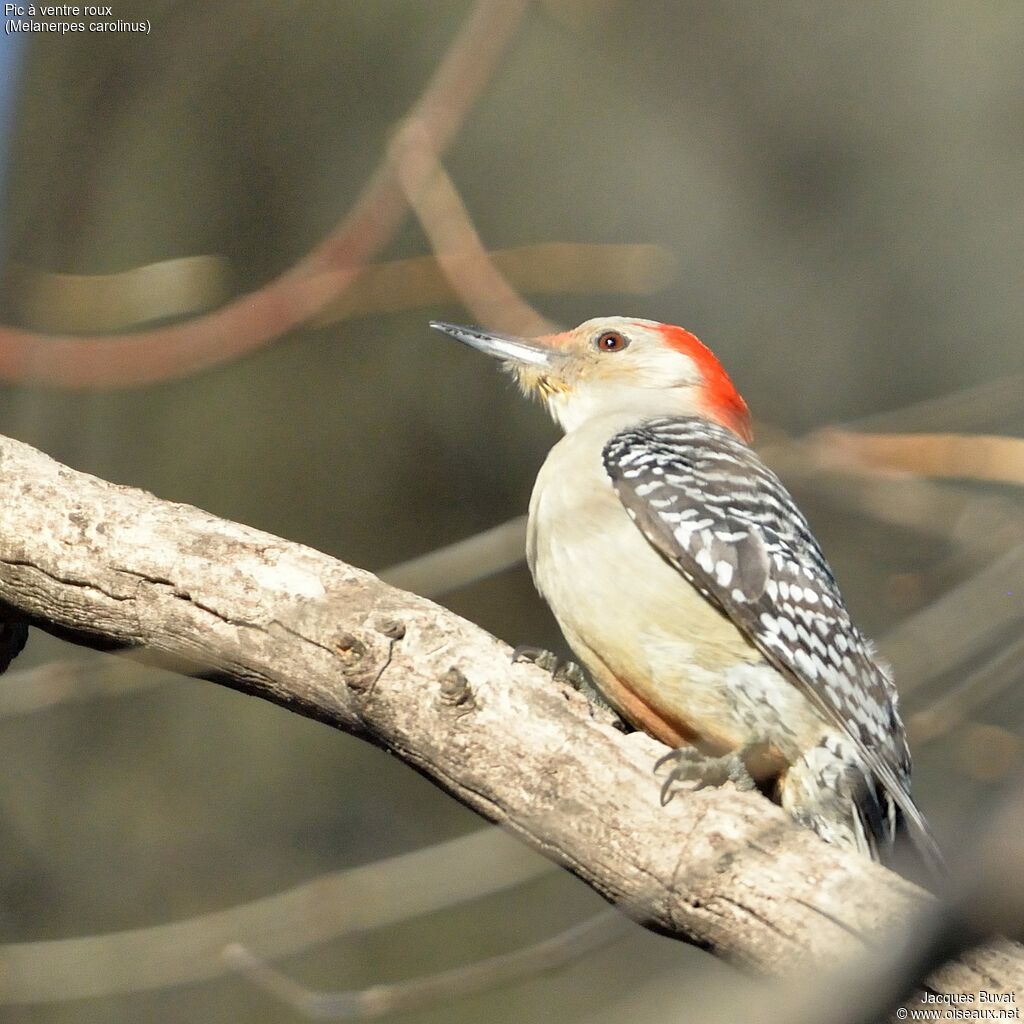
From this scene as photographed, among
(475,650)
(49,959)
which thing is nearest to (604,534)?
(475,650)

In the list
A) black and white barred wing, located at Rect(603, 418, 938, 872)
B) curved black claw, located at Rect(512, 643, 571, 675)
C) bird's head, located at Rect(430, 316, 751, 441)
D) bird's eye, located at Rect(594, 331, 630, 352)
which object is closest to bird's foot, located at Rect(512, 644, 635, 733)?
curved black claw, located at Rect(512, 643, 571, 675)

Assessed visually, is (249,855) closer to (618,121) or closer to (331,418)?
(331,418)

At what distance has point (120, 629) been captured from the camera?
372cm

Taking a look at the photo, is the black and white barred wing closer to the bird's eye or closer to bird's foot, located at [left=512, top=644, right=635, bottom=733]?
bird's foot, located at [left=512, top=644, right=635, bottom=733]

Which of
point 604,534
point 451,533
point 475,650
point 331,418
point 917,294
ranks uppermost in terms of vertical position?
point 917,294

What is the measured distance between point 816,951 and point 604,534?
1.76 m

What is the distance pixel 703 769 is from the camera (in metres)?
3.53

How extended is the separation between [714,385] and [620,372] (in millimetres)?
428

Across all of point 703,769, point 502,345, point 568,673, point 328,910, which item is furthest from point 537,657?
point 502,345

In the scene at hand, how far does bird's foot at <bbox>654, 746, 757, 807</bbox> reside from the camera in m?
3.34

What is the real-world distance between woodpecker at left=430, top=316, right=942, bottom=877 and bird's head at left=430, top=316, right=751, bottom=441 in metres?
0.80

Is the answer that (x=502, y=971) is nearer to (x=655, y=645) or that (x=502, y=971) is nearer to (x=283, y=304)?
(x=655, y=645)

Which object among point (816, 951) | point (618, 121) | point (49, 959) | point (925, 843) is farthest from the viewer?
point (618, 121)

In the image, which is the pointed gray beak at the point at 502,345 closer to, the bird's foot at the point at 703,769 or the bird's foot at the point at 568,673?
the bird's foot at the point at 568,673
